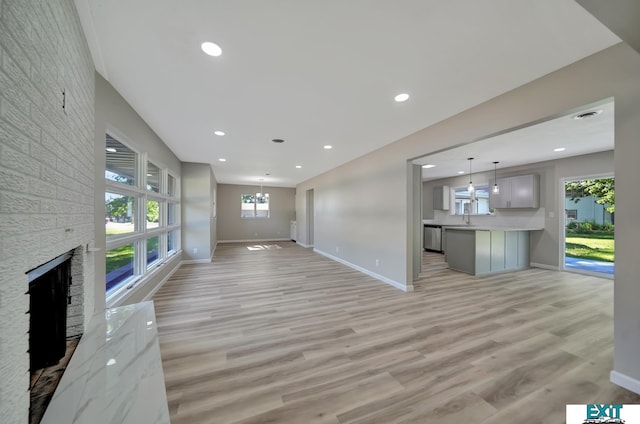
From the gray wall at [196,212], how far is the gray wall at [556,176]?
392 cm

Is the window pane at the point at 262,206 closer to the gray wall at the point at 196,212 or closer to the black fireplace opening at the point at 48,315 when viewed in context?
the gray wall at the point at 196,212

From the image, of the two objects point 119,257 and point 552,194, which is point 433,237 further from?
point 119,257

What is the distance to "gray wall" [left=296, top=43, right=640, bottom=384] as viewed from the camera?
63.4 inches

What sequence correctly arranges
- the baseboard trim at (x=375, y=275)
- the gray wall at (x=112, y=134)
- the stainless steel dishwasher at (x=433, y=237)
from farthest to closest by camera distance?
the stainless steel dishwasher at (x=433, y=237) < the baseboard trim at (x=375, y=275) < the gray wall at (x=112, y=134)

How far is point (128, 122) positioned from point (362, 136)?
319cm

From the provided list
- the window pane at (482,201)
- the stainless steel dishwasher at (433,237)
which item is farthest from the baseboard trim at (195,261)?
the window pane at (482,201)

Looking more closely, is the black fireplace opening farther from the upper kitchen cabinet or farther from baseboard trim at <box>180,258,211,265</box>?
the upper kitchen cabinet

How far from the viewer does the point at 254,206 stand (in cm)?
1004

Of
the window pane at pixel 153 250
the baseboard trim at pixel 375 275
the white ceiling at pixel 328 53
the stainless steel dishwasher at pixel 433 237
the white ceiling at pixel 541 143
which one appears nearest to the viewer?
the white ceiling at pixel 328 53

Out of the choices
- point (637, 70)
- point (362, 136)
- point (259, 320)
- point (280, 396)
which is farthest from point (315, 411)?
point (362, 136)

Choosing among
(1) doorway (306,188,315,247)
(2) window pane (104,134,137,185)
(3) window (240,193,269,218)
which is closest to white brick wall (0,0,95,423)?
(2) window pane (104,134,137,185)

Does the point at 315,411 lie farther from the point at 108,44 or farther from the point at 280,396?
the point at 108,44

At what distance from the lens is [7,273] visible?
Result: 2.25 ft

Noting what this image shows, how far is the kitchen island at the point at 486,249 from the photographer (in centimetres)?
480
